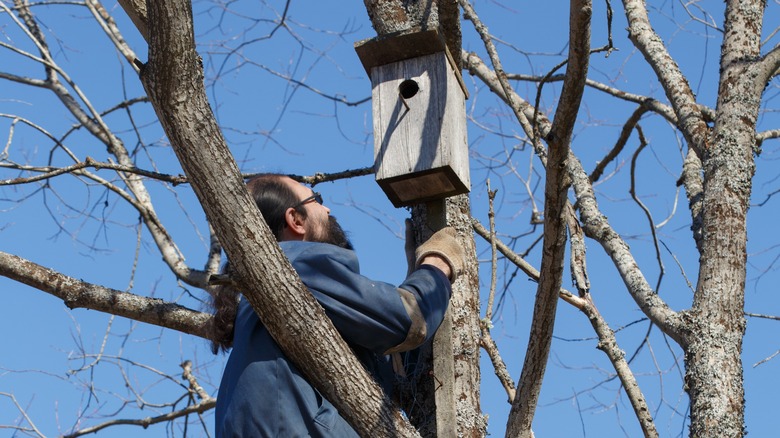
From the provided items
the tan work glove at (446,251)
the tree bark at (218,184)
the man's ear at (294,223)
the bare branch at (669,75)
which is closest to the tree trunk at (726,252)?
the bare branch at (669,75)

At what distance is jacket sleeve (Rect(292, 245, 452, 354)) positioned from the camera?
8.21 ft

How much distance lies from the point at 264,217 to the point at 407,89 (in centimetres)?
61

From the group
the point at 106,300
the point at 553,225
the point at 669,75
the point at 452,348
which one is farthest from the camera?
the point at 669,75

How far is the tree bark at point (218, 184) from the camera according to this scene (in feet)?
6.90

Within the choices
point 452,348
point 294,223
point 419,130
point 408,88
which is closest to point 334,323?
point 452,348

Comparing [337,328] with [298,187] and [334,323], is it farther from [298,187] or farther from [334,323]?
[298,187]

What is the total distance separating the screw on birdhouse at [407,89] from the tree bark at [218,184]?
106cm

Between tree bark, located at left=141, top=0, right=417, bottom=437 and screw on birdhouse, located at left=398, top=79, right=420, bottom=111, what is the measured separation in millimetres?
1060

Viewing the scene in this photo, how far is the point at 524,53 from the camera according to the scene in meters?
5.01

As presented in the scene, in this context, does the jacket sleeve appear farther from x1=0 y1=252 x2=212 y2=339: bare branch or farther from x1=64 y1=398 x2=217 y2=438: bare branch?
x1=64 y1=398 x2=217 y2=438: bare branch

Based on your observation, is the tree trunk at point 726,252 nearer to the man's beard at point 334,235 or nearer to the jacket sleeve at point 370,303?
the jacket sleeve at point 370,303

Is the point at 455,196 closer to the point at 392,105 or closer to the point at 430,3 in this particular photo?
the point at 392,105

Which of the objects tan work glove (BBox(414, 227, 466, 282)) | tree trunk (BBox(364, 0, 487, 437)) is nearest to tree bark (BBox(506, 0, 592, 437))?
tree trunk (BBox(364, 0, 487, 437))

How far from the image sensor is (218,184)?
214 centimetres
